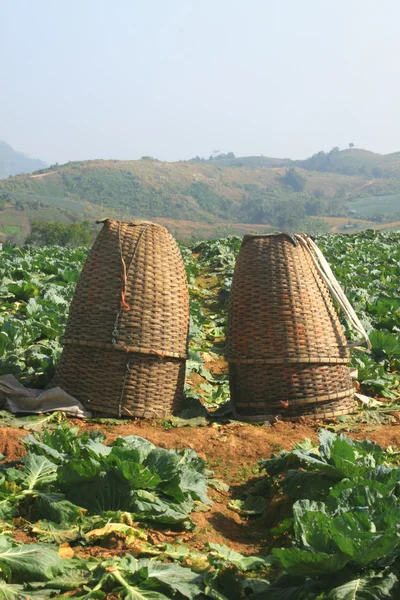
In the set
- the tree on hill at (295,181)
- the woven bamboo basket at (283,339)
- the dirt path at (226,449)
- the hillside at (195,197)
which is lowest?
the dirt path at (226,449)

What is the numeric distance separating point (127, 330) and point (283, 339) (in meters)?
1.11

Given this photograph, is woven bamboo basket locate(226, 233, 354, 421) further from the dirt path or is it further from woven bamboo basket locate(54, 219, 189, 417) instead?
woven bamboo basket locate(54, 219, 189, 417)

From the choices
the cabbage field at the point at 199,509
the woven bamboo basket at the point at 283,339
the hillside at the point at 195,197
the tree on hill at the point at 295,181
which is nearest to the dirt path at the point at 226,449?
the cabbage field at the point at 199,509

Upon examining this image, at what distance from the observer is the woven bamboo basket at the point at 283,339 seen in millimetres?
4844

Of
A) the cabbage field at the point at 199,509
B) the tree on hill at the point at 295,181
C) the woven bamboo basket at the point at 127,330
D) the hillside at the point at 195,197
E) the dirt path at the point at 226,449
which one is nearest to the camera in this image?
the cabbage field at the point at 199,509

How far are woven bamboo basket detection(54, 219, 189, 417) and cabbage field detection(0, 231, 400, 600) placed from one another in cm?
23

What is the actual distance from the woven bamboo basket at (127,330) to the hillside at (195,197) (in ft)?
202

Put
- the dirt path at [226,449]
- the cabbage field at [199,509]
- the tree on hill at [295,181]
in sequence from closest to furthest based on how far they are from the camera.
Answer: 1. the cabbage field at [199,509]
2. the dirt path at [226,449]
3. the tree on hill at [295,181]

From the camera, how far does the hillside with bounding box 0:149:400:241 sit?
8569 cm

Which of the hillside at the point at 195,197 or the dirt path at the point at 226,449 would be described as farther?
the hillside at the point at 195,197

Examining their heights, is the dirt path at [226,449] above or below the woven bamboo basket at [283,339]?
below

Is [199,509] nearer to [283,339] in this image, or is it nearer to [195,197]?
[283,339]

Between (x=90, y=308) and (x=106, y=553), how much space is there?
95.0 inches

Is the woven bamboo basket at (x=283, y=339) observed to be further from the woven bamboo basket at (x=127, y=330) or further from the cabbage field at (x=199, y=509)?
the woven bamboo basket at (x=127, y=330)
